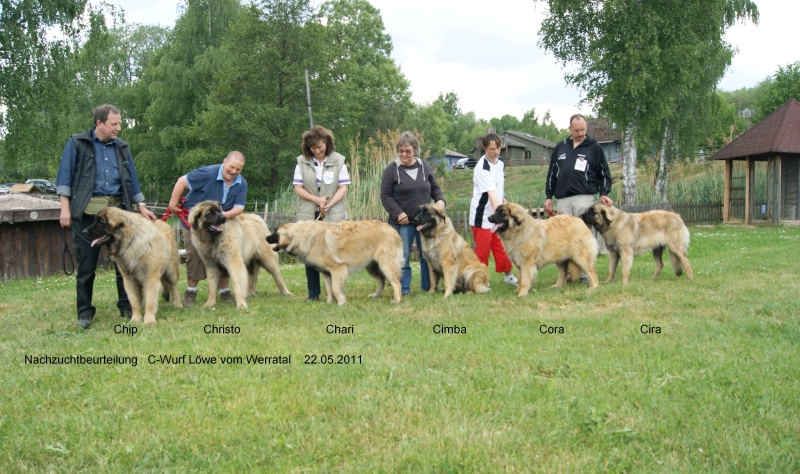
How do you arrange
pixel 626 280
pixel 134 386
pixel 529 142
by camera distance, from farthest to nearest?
pixel 529 142 → pixel 626 280 → pixel 134 386

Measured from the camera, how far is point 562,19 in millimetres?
16359

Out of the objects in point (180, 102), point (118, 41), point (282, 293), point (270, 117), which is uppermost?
point (118, 41)

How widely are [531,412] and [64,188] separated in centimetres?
463

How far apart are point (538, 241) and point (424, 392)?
367 cm

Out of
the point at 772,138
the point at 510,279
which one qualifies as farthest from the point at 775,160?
the point at 510,279

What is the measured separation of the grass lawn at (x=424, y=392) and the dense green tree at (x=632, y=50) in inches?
439

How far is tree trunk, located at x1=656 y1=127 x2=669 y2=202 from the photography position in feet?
67.5

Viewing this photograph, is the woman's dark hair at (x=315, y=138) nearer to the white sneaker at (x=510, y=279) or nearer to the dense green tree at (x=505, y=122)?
the white sneaker at (x=510, y=279)

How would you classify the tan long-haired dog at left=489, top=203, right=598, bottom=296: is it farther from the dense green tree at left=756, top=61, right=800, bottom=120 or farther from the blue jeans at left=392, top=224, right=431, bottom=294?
the dense green tree at left=756, top=61, right=800, bottom=120

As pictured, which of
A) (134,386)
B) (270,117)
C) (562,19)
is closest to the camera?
(134,386)

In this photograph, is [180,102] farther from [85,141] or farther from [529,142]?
[529,142]

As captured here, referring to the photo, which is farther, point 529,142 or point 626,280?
point 529,142

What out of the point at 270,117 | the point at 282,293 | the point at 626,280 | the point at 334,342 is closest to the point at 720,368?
the point at 334,342

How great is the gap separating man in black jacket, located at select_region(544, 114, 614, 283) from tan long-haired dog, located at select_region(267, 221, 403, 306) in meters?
2.42
